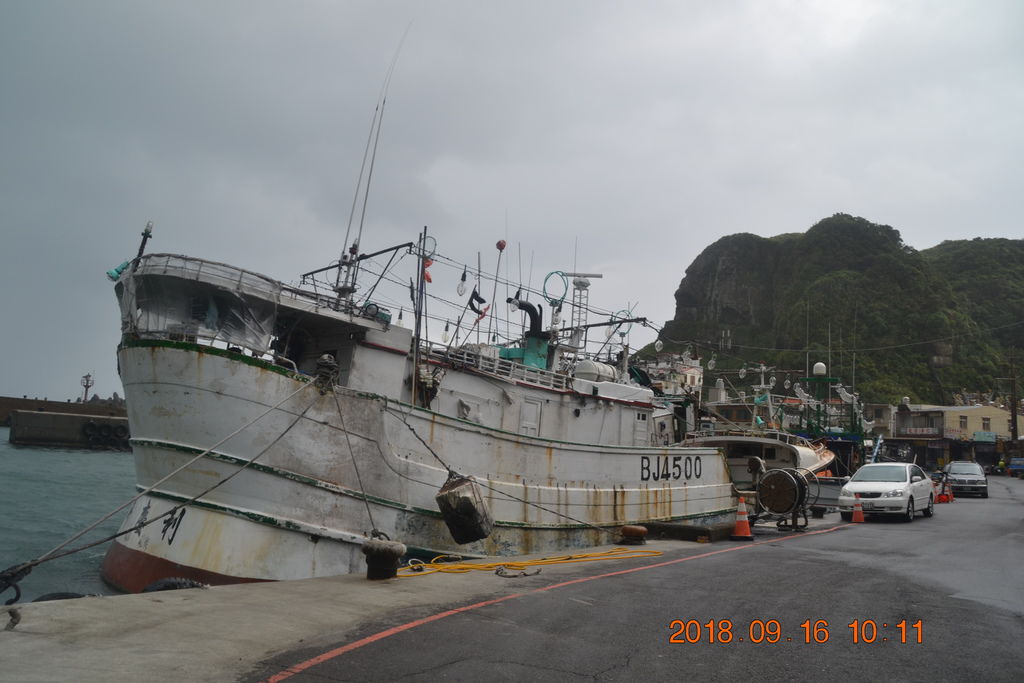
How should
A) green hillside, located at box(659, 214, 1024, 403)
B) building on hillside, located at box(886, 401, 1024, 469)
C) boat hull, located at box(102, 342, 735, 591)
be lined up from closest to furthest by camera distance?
boat hull, located at box(102, 342, 735, 591), building on hillside, located at box(886, 401, 1024, 469), green hillside, located at box(659, 214, 1024, 403)

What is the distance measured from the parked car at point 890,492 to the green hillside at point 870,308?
58800 millimetres

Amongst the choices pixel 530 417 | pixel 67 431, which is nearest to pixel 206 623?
pixel 530 417

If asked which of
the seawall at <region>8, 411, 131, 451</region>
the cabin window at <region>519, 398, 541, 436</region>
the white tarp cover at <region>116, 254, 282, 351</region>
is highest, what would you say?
the white tarp cover at <region>116, 254, 282, 351</region>

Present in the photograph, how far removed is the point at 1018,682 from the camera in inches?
172

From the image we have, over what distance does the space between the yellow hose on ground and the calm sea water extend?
5.17m

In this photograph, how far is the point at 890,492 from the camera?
52.5ft

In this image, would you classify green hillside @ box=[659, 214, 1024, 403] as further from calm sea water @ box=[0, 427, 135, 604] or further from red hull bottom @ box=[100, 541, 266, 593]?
red hull bottom @ box=[100, 541, 266, 593]

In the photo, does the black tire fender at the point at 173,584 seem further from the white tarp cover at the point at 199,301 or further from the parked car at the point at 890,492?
the parked car at the point at 890,492

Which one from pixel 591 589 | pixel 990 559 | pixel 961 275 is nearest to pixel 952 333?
pixel 961 275

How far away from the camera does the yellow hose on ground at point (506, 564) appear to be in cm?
851

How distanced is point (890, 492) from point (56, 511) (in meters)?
24.3

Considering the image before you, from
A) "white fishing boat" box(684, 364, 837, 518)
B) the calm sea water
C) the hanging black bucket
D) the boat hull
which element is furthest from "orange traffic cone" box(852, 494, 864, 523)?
the calm sea water

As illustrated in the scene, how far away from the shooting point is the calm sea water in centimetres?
1246

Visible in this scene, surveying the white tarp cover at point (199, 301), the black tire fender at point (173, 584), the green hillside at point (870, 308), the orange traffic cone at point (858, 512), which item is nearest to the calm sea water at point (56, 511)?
the black tire fender at point (173, 584)
